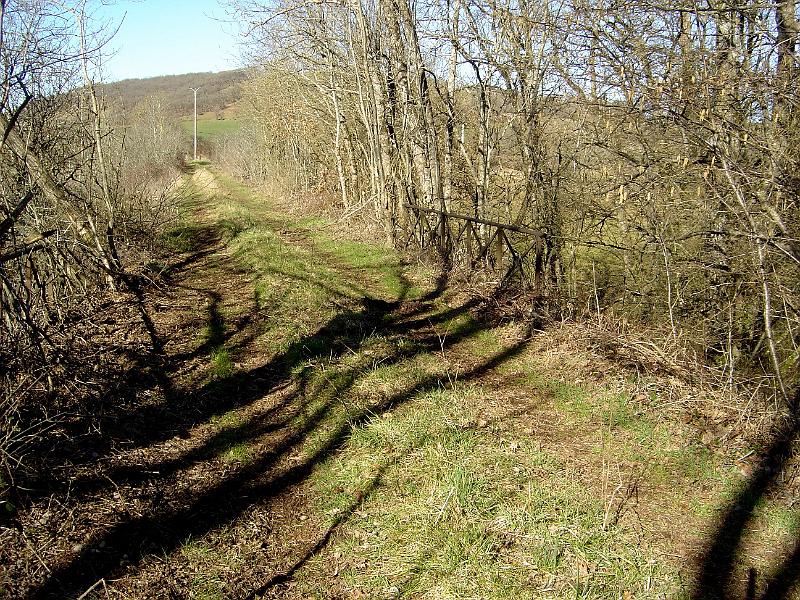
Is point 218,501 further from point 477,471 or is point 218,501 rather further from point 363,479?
point 477,471

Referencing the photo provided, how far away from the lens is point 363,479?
4297mm

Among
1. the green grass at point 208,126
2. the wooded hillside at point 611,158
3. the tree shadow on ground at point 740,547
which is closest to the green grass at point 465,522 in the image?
the tree shadow on ground at point 740,547

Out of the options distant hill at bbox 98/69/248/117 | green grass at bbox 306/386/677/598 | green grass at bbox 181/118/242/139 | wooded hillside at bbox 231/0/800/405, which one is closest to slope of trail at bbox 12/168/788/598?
green grass at bbox 306/386/677/598

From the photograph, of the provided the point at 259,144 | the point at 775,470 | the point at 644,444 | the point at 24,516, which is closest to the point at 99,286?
the point at 24,516

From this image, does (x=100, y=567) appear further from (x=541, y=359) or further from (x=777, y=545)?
(x=541, y=359)

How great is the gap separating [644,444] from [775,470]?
0.88 meters

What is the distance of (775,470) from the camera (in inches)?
164

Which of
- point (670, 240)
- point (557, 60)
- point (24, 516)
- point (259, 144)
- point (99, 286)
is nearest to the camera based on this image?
point (24, 516)

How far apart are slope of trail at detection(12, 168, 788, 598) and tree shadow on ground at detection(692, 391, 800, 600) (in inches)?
8.0

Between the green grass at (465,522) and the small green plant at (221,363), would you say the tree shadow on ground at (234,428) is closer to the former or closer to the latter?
the small green plant at (221,363)

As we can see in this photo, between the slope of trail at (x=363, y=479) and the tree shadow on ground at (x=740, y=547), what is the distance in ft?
0.67

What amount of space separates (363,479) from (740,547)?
8.09ft

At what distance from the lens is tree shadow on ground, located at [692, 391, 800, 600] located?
3.15 m

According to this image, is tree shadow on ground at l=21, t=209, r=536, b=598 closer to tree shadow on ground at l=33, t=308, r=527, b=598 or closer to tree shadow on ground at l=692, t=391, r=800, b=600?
tree shadow on ground at l=33, t=308, r=527, b=598
